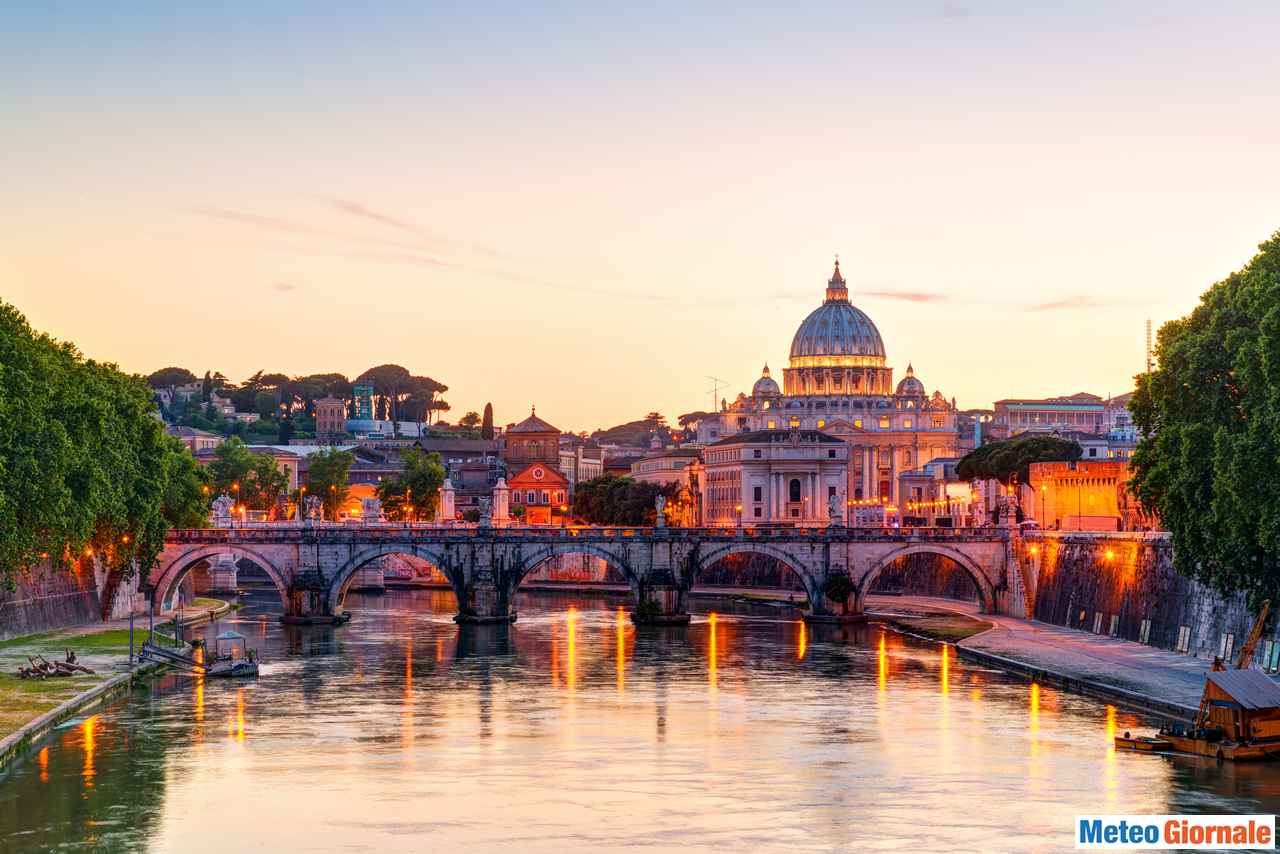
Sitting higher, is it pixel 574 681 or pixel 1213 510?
pixel 1213 510

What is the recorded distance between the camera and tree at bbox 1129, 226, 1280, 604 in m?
66.1

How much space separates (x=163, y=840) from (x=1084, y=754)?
92.1 ft

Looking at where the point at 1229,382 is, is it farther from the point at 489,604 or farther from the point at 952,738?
the point at 489,604

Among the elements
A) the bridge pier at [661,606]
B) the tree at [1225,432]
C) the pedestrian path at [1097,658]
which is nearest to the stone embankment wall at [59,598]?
the bridge pier at [661,606]

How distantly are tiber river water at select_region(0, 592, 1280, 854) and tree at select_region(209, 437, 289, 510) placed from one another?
93893 millimetres

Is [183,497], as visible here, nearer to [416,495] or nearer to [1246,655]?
[416,495]

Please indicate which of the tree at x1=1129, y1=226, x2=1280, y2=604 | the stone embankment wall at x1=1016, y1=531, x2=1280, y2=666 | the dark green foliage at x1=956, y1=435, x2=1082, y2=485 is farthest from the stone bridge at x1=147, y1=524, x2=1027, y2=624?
the tree at x1=1129, y1=226, x2=1280, y2=604

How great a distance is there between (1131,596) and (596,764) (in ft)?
134

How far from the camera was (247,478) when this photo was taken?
612 feet

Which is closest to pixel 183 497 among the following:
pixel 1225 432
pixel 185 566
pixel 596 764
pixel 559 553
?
pixel 185 566

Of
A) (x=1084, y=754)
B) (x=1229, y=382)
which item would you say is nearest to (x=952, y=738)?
(x=1084, y=754)

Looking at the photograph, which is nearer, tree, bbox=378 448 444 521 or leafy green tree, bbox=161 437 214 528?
leafy green tree, bbox=161 437 214 528

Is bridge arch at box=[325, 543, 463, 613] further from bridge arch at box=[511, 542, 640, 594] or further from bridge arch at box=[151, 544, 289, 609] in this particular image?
bridge arch at box=[511, 542, 640, 594]

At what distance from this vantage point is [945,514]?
634ft
